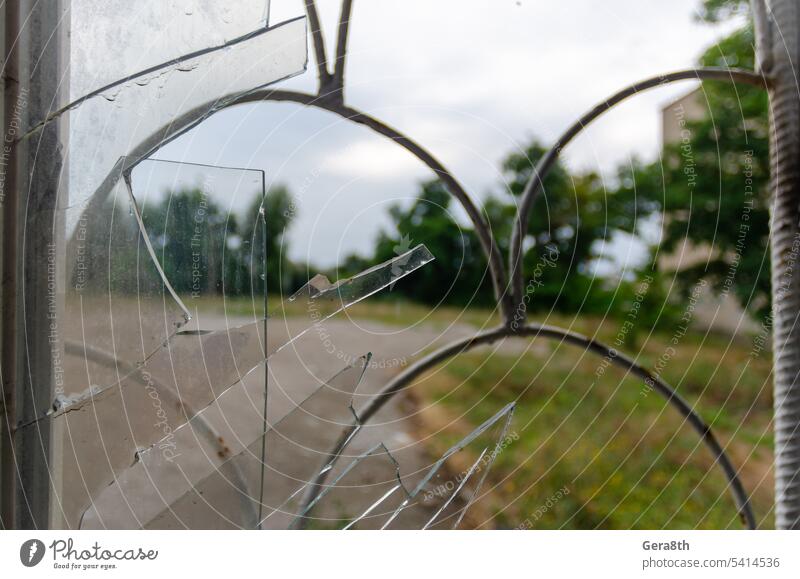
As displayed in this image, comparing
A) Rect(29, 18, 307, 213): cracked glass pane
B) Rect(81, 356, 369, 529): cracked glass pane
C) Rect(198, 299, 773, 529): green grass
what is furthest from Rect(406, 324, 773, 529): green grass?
Rect(29, 18, 307, 213): cracked glass pane

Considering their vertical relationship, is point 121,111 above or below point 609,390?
above

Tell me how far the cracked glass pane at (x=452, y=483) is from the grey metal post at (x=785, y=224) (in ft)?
0.66

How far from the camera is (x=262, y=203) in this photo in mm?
412

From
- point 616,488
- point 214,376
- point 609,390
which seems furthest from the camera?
point 609,390

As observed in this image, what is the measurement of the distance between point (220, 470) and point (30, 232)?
0.21m

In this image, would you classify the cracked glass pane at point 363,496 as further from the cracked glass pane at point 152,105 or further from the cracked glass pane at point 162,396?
the cracked glass pane at point 152,105

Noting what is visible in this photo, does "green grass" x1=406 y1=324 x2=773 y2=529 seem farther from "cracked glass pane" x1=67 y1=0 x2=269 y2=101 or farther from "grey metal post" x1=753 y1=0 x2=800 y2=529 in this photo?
"cracked glass pane" x1=67 y1=0 x2=269 y2=101

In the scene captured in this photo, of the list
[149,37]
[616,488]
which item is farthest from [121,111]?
[616,488]

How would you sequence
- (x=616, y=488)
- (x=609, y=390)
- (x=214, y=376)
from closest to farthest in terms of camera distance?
(x=214, y=376) < (x=616, y=488) < (x=609, y=390)

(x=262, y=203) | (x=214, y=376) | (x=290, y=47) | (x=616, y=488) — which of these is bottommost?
(x=616, y=488)

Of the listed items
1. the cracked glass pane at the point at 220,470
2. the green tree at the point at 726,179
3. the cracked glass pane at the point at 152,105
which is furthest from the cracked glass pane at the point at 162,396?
the green tree at the point at 726,179

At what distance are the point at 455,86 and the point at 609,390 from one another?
56cm

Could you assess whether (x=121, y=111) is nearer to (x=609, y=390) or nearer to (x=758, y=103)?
(x=758, y=103)

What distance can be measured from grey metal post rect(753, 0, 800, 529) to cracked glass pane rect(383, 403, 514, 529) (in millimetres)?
200
